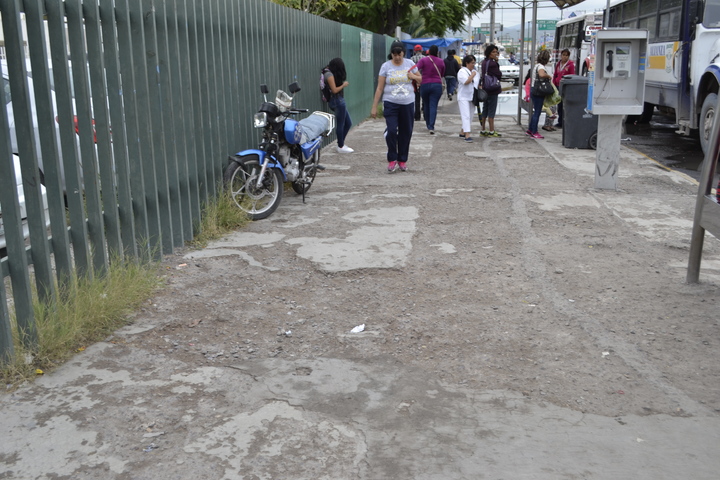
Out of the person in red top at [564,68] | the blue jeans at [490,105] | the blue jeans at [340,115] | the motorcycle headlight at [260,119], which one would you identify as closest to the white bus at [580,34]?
the person in red top at [564,68]

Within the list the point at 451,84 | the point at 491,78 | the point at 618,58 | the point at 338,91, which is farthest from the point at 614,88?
the point at 451,84

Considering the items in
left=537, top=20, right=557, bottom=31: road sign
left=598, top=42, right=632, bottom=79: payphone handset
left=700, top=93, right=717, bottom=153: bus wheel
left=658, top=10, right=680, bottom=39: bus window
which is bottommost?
left=700, top=93, right=717, bottom=153: bus wheel

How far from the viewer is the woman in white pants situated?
46.0 feet

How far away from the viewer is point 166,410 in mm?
3609

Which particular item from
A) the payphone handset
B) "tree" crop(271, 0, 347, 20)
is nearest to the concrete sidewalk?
the payphone handset

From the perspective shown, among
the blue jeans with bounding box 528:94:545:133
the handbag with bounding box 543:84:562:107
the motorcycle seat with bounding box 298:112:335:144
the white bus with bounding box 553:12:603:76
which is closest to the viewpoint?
the motorcycle seat with bounding box 298:112:335:144

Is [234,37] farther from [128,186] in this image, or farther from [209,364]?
[209,364]

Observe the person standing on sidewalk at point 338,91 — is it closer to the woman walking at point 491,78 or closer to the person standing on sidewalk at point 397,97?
the person standing on sidewalk at point 397,97

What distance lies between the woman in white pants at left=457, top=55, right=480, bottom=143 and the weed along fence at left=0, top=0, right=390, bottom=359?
20.4 ft

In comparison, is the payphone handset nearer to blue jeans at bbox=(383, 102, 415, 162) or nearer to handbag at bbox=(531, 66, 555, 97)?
blue jeans at bbox=(383, 102, 415, 162)

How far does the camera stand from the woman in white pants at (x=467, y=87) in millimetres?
14008

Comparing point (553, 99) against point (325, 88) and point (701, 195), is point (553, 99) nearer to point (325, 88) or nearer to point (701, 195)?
point (325, 88)

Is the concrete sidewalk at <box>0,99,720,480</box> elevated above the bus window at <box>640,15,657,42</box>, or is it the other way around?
the bus window at <box>640,15,657,42</box>

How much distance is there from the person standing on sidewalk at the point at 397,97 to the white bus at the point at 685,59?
462 cm
